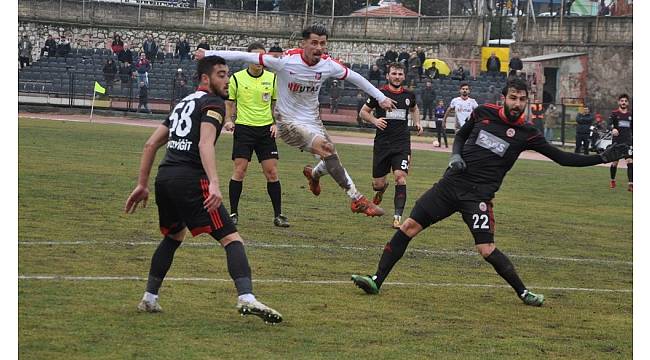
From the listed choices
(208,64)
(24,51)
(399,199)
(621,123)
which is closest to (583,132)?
(621,123)

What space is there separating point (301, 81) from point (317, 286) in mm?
4095

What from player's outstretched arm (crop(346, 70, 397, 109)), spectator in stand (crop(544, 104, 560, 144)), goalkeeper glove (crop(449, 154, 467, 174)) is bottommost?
spectator in stand (crop(544, 104, 560, 144))

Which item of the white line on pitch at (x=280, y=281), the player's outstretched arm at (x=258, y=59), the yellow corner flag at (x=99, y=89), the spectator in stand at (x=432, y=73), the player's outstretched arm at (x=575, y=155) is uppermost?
the player's outstretched arm at (x=258, y=59)

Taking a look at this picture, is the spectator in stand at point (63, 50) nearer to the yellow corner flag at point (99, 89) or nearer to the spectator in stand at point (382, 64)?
the yellow corner flag at point (99, 89)

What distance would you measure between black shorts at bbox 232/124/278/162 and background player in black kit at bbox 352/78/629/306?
15.6 feet

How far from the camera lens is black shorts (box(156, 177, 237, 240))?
28.5 feet

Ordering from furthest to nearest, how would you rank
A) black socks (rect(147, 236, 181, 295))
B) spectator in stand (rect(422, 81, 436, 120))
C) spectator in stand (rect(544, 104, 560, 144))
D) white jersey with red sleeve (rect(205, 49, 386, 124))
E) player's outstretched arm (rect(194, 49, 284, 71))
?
spectator in stand (rect(422, 81, 436, 120))
spectator in stand (rect(544, 104, 560, 144))
white jersey with red sleeve (rect(205, 49, 386, 124))
player's outstretched arm (rect(194, 49, 284, 71))
black socks (rect(147, 236, 181, 295))

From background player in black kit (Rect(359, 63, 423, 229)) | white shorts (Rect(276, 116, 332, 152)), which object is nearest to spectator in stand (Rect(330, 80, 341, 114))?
background player in black kit (Rect(359, 63, 423, 229))

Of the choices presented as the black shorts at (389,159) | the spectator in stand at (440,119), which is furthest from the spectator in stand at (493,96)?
the black shorts at (389,159)

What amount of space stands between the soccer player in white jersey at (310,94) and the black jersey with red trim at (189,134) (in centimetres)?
493

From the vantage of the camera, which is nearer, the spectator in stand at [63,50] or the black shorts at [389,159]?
the black shorts at [389,159]

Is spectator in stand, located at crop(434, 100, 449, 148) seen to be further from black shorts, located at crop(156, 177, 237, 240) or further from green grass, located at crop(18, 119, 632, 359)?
black shorts, located at crop(156, 177, 237, 240)

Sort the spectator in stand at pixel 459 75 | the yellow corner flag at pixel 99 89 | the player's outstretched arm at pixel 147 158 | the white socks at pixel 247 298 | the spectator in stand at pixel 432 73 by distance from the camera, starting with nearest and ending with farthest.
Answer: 1. the white socks at pixel 247 298
2. the player's outstretched arm at pixel 147 158
3. the yellow corner flag at pixel 99 89
4. the spectator in stand at pixel 459 75
5. the spectator in stand at pixel 432 73

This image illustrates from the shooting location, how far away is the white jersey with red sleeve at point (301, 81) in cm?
1400
